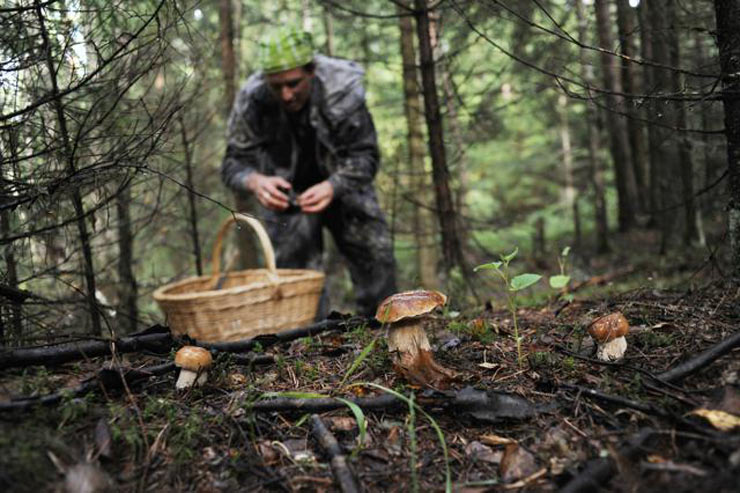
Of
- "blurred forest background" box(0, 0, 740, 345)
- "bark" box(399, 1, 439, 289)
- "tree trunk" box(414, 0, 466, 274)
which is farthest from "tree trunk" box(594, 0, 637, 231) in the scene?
"tree trunk" box(414, 0, 466, 274)

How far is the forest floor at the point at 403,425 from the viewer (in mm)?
1539

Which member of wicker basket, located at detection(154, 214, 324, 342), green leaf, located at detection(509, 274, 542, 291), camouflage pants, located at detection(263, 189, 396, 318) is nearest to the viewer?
green leaf, located at detection(509, 274, 542, 291)

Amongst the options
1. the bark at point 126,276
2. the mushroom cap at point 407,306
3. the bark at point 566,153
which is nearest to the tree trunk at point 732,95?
the mushroom cap at point 407,306

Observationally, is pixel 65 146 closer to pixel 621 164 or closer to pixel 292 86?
pixel 292 86

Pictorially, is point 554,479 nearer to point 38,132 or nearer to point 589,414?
point 589,414

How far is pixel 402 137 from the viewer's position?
11.1m

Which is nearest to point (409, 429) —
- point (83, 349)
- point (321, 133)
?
point (83, 349)

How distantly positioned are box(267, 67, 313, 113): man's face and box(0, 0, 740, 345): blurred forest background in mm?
730

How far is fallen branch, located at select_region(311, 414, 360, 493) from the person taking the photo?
1568 millimetres

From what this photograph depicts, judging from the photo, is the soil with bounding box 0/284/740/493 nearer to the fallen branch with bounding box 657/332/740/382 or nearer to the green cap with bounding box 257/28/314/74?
the fallen branch with bounding box 657/332/740/382

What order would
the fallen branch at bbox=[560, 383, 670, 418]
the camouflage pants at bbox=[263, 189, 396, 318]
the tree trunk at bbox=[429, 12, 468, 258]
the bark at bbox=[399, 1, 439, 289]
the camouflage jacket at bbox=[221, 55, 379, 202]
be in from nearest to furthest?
1. the fallen branch at bbox=[560, 383, 670, 418]
2. the tree trunk at bbox=[429, 12, 468, 258]
3. the camouflage jacket at bbox=[221, 55, 379, 202]
4. the camouflage pants at bbox=[263, 189, 396, 318]
5. the bark at bbox=[399, 1, 439, 289]

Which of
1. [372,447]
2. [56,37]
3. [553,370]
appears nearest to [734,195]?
[553,370]

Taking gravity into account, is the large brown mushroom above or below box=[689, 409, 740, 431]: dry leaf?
above

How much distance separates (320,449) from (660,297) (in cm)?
247
